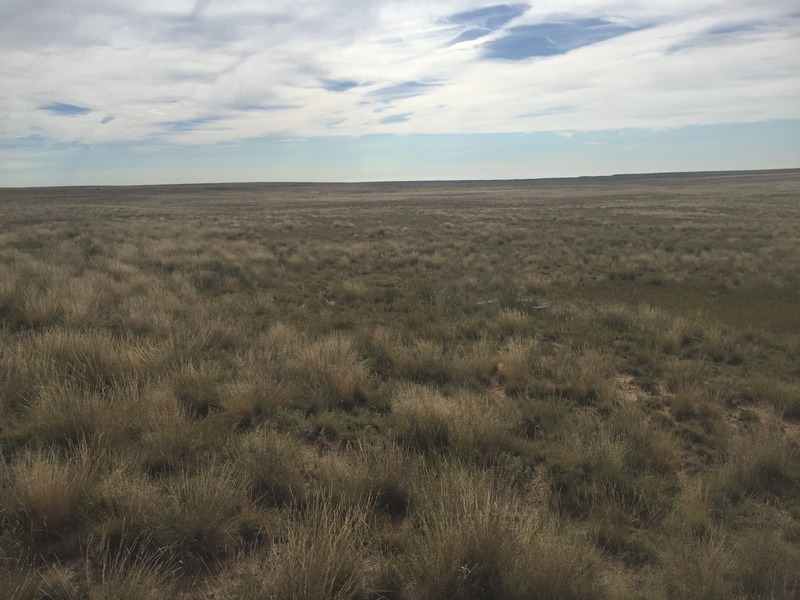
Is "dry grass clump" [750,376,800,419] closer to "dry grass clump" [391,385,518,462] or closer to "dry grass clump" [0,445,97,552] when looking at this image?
"dry grass clump" [391,385,518,462]

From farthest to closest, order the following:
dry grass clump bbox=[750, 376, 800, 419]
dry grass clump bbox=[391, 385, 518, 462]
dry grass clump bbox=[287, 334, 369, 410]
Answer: dry grass clump bbox=[750, 376, 800, 419]
dry grass clump bbox=[287, 334, 369, 410]
dry grass clump bbox=[391, 385, 518, 462]

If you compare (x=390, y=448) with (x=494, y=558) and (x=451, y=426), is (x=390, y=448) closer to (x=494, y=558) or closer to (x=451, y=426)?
(x=451, y=426)

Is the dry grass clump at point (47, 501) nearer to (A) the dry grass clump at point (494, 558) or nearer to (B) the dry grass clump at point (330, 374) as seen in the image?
(A) the dry grass clump at point (494, 558)

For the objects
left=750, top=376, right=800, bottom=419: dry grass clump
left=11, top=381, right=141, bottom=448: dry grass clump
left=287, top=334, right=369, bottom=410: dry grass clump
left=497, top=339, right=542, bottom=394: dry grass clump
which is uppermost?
left=11, top=381, right=141, bottom=448: dry grass clump

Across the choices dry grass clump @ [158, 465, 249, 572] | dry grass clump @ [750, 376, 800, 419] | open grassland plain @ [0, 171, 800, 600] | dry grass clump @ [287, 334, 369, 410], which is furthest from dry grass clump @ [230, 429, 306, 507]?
dry grass clump @ [750, 376, 800, 419]

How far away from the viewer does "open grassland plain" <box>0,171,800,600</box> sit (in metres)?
2.99

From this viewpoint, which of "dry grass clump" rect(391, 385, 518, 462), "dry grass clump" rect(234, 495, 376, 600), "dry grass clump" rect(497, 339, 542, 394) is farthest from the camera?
"dry grass clump" rect(497, 339, 542, 394)

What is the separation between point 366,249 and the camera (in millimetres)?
21156

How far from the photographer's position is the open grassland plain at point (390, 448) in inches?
118

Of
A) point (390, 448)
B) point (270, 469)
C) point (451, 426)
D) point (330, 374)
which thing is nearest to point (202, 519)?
point (270, 469)

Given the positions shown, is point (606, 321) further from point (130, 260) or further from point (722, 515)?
point (130, 260)

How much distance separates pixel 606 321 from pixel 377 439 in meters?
6.90

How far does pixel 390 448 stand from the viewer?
436 centimetres

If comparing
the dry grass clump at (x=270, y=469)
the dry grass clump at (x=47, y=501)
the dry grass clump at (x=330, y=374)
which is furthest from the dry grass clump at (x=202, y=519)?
the dry grass clump at (x=330, y=374)
